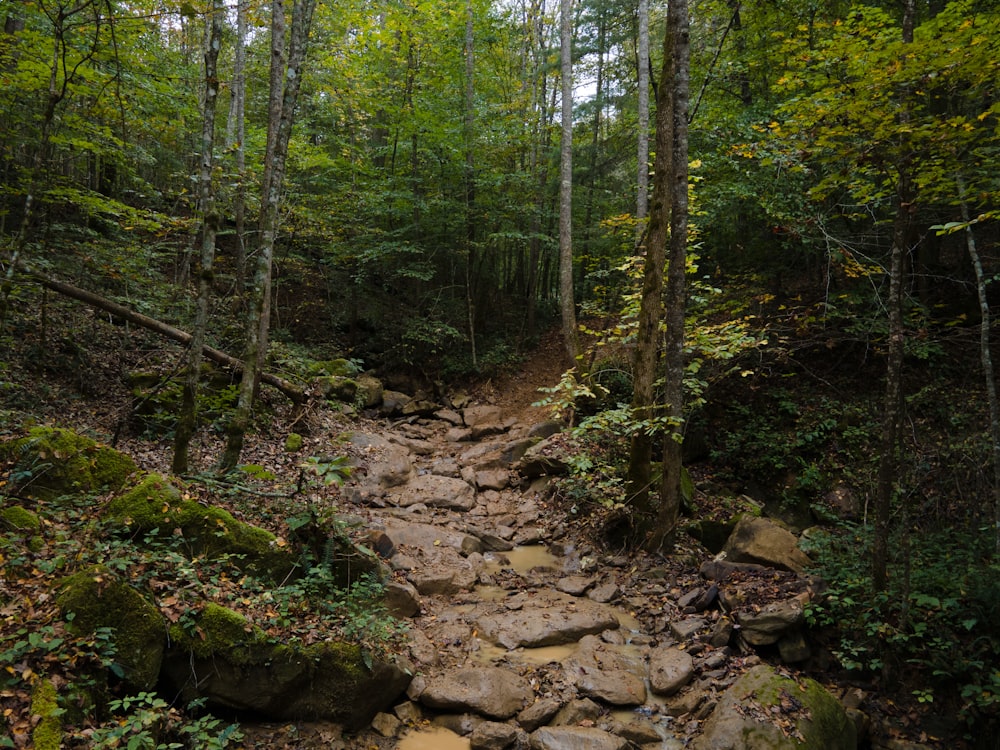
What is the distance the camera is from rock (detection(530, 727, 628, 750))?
4.67 metres

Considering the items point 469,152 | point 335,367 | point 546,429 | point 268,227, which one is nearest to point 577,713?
point 268,227

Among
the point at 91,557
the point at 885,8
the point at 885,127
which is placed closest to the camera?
the point at 91,557

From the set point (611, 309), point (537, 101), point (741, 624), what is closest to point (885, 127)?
point (741, 624)

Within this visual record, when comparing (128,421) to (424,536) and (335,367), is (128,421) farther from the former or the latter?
(335,367)

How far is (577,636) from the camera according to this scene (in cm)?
652

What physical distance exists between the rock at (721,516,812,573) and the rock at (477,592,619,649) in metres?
2.09

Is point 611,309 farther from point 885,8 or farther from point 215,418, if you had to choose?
point 215,418

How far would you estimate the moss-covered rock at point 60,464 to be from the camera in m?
5.21

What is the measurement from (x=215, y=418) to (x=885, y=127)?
10885 millimetres

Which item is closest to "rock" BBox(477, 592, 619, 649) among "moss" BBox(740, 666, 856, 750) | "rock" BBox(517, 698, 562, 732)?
"rock" BBox(517, 698, 562, 732)

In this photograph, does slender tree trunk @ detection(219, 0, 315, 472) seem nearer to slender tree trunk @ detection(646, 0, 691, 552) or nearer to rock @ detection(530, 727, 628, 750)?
rock @ detection(530, 727, 628, 750)

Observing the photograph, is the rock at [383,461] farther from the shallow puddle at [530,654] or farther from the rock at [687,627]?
→ the rock at [687,627]

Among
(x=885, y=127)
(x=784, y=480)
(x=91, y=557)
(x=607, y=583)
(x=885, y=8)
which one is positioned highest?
(x=885, y=8)

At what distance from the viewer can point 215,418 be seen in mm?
9867
